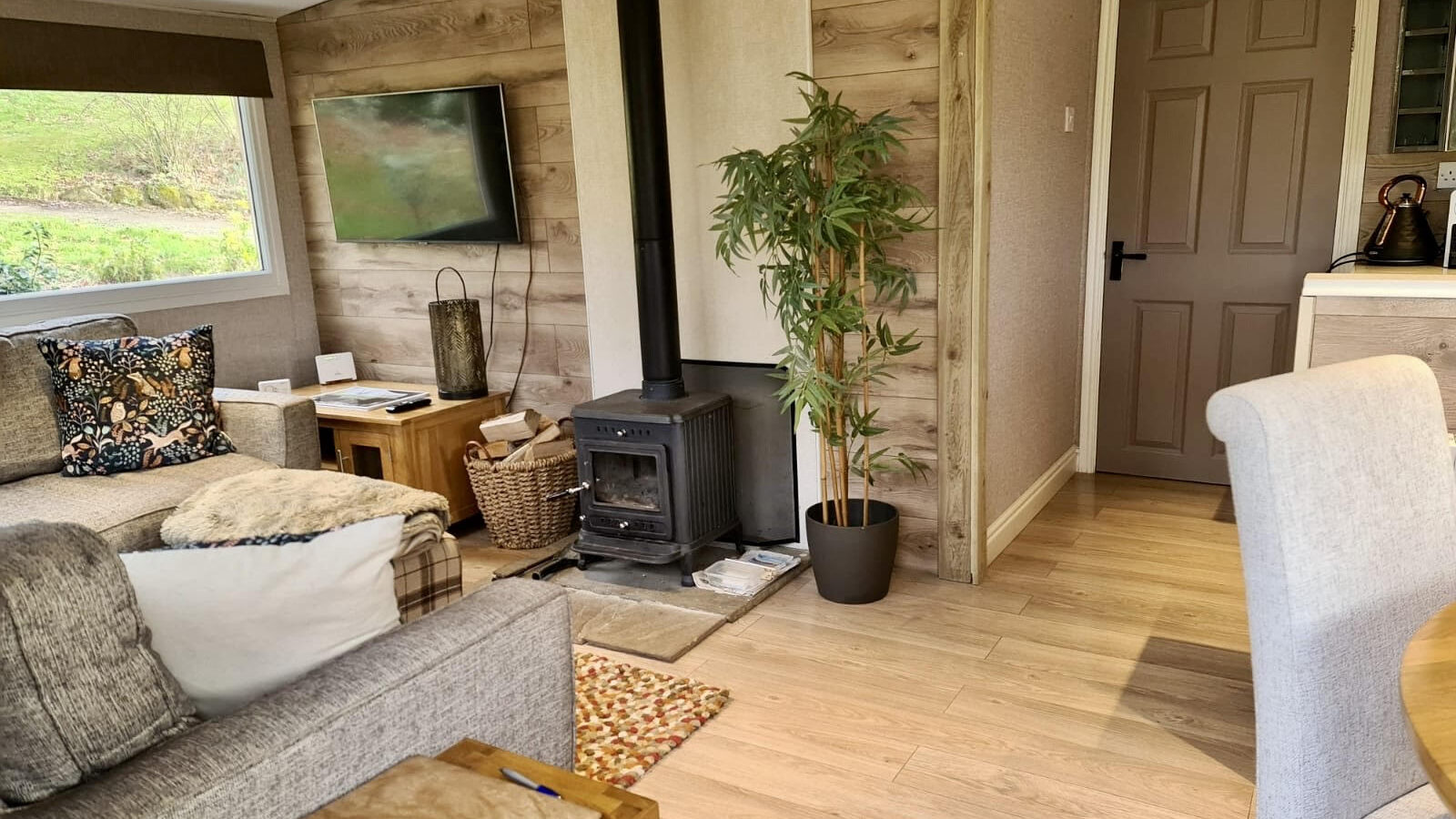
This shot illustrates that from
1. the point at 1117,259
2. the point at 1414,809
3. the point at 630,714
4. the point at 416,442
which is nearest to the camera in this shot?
the point at 1414,809

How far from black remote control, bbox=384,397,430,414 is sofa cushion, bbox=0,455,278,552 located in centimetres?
69

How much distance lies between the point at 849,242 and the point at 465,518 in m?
1.99

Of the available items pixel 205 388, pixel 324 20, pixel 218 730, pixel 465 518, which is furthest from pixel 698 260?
pixel 218 730

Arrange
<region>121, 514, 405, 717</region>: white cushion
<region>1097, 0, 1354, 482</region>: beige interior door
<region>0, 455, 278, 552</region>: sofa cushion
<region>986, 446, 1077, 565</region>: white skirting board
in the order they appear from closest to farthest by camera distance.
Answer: <region>121, 514, 405, 717</region>: white cushion
<region>0, 455, 278, 552</region>: sofa cushion
<region>986, 446, 1077, 565</region>: white skirting board
<region>1097, 0, 1354, 482</region>: beige interior door

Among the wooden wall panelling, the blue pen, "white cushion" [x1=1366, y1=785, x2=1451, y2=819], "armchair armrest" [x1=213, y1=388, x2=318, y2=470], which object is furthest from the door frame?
the blue pen

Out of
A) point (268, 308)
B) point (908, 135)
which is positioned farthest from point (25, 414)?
point (908, 135)

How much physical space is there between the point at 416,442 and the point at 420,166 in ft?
3.75

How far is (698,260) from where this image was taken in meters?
3.60

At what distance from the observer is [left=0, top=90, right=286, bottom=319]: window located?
146 inches

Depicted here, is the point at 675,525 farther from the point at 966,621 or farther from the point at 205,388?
the point at 205,388

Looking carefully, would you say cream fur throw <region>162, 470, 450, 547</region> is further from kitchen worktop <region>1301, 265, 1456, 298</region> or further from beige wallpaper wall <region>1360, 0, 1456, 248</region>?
beige wallpaper wall <region>1360, 0, 1456, 248</region>

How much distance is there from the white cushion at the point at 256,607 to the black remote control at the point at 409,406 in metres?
2.47

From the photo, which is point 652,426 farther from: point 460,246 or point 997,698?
point 460,246

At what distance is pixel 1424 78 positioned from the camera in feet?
11.4
